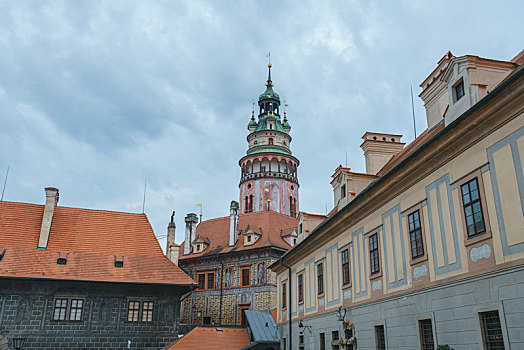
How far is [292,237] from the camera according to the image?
38.8m

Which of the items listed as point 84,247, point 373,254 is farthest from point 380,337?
point 84,247

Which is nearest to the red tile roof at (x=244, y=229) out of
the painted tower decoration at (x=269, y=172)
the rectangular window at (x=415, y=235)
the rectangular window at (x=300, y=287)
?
the painted tower decoration at (x=269, y=172)

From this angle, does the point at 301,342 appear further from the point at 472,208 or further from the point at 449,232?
the point at 472,208

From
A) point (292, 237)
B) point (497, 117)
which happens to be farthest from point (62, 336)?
point (497, 117)

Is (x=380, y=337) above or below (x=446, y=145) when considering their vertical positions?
below

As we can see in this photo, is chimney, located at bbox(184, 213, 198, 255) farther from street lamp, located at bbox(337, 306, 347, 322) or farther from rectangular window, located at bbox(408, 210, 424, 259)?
rectangular window, located at bbox(408, 210, 424, 259)

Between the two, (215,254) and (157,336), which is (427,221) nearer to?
(157,336)

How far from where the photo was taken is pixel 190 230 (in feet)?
139

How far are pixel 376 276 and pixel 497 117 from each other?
6.52m

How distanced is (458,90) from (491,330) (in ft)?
18.0

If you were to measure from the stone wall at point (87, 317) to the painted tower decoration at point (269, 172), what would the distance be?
2455 centimetres

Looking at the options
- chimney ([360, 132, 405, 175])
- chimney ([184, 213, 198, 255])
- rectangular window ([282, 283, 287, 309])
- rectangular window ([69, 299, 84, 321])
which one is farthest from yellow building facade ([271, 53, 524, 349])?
chimney ([184, 213, 198, 255])

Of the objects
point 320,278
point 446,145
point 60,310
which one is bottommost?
point 60,310

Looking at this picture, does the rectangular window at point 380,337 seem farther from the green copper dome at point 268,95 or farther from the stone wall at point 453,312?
the green copper dome at point 268,95
